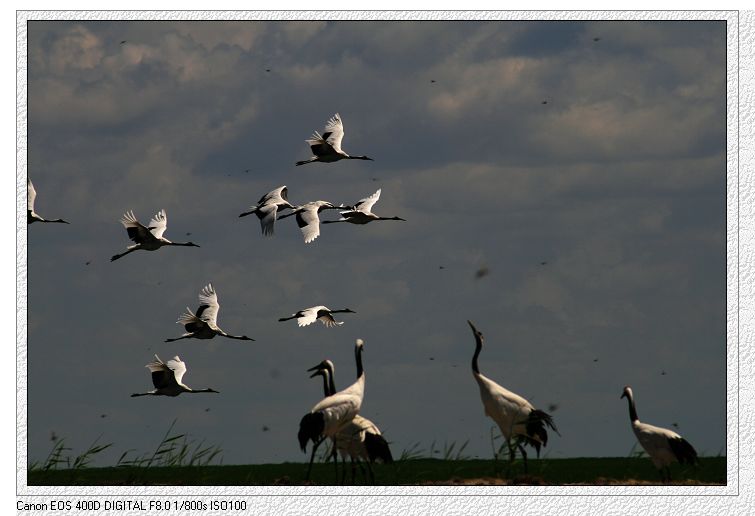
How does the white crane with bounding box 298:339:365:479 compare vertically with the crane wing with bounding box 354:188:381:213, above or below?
below

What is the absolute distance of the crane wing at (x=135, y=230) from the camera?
87.1ft

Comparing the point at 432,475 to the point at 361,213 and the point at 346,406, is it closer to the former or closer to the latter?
the point at 346,406

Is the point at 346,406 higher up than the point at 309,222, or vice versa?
the point at 309,222

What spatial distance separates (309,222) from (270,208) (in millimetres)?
1627

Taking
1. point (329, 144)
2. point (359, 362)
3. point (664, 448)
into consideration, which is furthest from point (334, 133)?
point (664, 448)

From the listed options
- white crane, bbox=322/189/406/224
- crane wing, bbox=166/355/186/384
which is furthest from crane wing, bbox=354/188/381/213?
crane wing, bbox=166/355/186/384

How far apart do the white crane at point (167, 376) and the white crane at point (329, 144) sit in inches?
200

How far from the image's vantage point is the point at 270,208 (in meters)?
27.6

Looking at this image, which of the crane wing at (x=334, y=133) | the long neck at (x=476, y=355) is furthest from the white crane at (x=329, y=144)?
Result: the long neck at (x=476, y=355)

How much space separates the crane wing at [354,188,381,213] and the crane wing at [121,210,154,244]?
4.52 metres

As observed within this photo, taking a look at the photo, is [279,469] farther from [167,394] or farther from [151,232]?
[151,232]

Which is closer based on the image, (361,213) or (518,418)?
(518,418)

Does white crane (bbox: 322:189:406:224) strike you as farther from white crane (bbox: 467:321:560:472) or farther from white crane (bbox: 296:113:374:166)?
white crane (bbox: 467:321:560:472)

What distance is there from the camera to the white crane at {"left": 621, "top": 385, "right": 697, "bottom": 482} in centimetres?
2203
